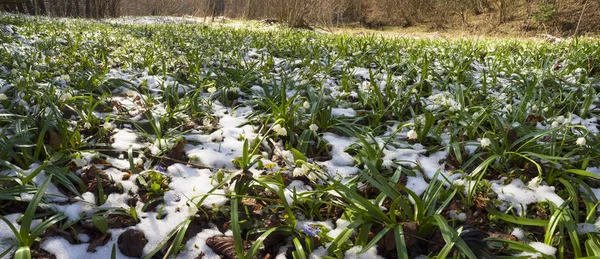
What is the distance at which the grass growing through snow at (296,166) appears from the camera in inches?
59.6

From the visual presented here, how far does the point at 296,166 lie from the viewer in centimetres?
209

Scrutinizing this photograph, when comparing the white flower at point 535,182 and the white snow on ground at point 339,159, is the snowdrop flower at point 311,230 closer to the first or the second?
the white snow on ground at point 339,159

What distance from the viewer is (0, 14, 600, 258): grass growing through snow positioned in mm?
1515

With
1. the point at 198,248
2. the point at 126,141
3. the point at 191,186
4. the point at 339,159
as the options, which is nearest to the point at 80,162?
the point at 126,141

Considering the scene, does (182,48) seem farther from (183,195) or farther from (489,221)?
(489,221)

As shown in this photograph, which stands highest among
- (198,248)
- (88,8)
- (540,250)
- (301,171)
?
(88,8)

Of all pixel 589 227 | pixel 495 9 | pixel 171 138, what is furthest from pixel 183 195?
pixel 495 9

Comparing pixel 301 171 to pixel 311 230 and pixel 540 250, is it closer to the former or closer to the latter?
pixel 311 230

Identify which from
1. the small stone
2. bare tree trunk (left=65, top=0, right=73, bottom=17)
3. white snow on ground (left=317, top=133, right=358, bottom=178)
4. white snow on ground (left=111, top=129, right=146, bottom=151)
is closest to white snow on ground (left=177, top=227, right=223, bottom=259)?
the small stone

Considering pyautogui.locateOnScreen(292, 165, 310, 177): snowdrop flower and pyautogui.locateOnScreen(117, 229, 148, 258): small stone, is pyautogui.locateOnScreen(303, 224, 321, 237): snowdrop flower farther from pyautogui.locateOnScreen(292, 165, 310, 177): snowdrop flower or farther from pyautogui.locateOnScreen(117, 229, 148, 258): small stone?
pyautogui.locateOnScreen(117, 229, 148, 258): small stone

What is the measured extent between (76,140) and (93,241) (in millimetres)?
956

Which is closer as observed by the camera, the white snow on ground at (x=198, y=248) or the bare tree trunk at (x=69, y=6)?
the white snow on ground at (x=198, y=248)

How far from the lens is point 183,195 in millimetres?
1800

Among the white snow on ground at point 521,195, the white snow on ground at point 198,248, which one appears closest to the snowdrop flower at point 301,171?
the white snow on ground at point 198,248
